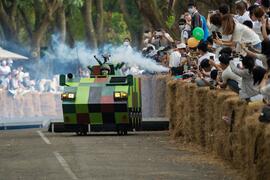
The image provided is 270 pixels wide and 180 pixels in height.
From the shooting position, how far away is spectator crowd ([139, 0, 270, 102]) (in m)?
18.7

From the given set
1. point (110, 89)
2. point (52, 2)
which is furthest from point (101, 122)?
point (52, 2)

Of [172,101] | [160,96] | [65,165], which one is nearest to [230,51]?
[65,165]

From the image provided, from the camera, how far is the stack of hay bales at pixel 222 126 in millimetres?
16328

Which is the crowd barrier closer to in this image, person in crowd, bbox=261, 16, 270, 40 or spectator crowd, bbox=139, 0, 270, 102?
spectator crowd, bbox=139, 0, 270, 102

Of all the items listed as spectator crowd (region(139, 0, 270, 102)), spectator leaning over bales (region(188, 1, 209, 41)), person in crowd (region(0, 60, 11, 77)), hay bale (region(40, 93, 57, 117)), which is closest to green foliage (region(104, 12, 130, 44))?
person in crowd (region(0, 60, 11, 77))

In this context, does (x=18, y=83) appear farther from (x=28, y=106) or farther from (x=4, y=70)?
(x=28, y=106)

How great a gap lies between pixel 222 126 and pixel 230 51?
156 centimetres

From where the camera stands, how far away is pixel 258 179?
16.2 metres

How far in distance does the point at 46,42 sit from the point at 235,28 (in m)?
53.7

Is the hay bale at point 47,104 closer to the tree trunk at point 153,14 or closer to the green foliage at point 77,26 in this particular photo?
the tree trunk at point 153,14

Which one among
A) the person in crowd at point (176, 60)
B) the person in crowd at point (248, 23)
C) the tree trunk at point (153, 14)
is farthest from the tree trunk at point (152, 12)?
the person in crowd at point (248, 23)

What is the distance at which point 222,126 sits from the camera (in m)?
21.6

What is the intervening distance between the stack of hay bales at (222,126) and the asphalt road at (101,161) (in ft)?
1.63

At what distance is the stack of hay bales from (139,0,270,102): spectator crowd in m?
0.29
